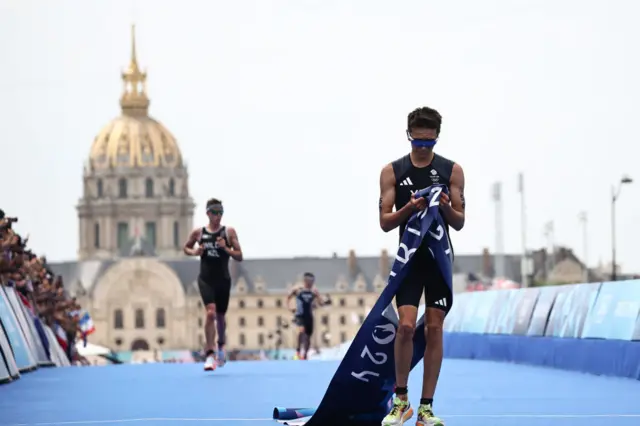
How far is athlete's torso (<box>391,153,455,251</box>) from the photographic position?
10.9 meters

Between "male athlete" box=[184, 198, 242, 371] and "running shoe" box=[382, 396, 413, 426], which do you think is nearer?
"running shoe" box=[382, 396, 413, 426]

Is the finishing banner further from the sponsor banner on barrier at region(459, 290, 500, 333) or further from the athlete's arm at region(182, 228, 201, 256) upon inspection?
the sponsor banner on barrier at region(459, 290, 500, 333)

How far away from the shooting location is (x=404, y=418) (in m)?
10.6

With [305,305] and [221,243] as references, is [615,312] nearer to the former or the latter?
[221,243]

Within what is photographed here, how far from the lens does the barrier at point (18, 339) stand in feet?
58.2

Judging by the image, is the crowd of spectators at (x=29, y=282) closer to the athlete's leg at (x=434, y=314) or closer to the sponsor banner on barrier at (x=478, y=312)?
the sponsor banner on barrier at (x=478, y=312)

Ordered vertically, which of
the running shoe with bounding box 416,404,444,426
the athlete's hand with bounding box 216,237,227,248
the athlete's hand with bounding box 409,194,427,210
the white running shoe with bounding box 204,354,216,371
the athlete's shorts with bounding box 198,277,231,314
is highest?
the athlete's hand with bounding box 216,237,227,248

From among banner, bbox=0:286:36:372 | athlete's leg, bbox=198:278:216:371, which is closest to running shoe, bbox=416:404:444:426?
banner, bbox=0:286:36:372

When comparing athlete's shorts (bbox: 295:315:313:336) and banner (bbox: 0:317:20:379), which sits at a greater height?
athlete's shorts (bbox: 295:315:313:336)

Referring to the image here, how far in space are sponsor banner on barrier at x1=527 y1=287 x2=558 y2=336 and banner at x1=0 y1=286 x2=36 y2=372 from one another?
5602mm

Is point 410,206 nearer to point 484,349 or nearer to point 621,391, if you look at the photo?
point 621,391

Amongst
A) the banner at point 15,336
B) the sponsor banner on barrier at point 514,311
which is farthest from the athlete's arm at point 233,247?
the sponsor banner on barrier at point 514,311

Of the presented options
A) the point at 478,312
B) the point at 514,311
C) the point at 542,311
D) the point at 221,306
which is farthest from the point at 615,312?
the point at 478,312

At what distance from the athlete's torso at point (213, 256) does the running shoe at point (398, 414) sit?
8716 millimetres
